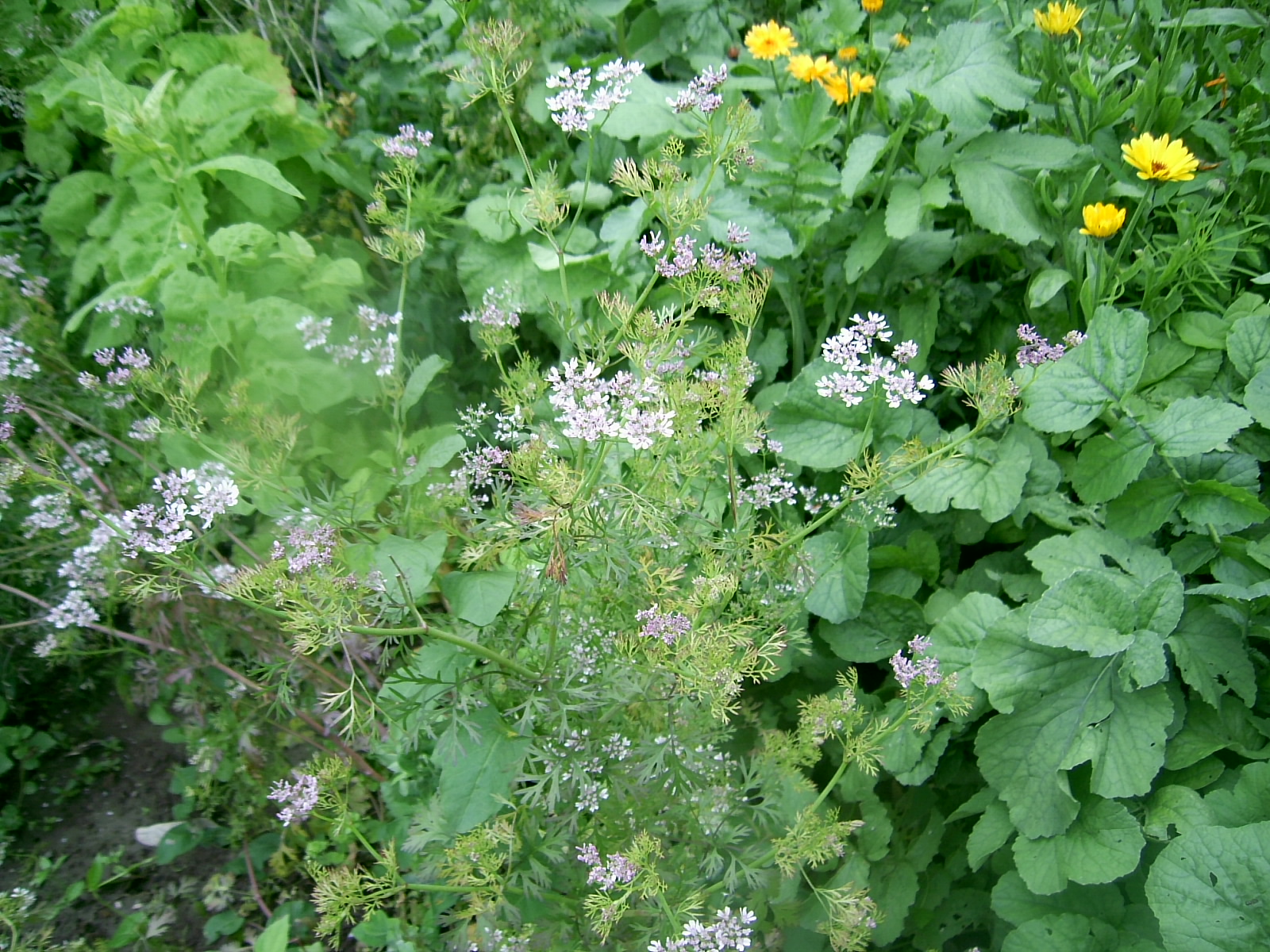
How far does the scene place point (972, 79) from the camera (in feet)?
5.92

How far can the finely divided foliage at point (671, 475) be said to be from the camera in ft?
4.33

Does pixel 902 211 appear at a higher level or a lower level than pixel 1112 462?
higher

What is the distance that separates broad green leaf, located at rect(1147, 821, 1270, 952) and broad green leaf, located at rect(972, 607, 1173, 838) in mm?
144

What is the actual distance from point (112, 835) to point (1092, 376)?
2288 mm

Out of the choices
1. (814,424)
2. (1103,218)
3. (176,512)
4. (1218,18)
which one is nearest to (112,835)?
(176,512)

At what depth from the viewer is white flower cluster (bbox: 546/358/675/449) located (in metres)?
1.09

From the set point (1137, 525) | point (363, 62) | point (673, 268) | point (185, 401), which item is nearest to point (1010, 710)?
point (1137, 525)

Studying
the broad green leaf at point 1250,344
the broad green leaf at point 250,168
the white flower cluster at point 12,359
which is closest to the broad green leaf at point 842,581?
the broad green leaf at point 1250,344

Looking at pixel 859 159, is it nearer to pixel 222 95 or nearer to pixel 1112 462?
pixel 1112 462

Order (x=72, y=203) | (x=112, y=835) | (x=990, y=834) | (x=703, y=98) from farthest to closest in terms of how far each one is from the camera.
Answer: (x=72, y=203)
(x=112, y=835)
(x=990, y=834)
(x=703, y=98)

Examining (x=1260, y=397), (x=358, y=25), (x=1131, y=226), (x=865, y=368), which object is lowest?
(x=1260, y=397)

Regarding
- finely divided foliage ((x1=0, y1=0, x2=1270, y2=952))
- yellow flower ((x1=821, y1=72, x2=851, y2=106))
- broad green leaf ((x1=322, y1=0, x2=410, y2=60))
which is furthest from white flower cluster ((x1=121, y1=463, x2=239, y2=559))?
broad green leaf ((x1=322, y1=0, x2=410, y2=60))

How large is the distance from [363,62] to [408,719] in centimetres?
217

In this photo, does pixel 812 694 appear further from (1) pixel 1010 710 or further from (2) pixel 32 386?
(2) pixel 32 386
